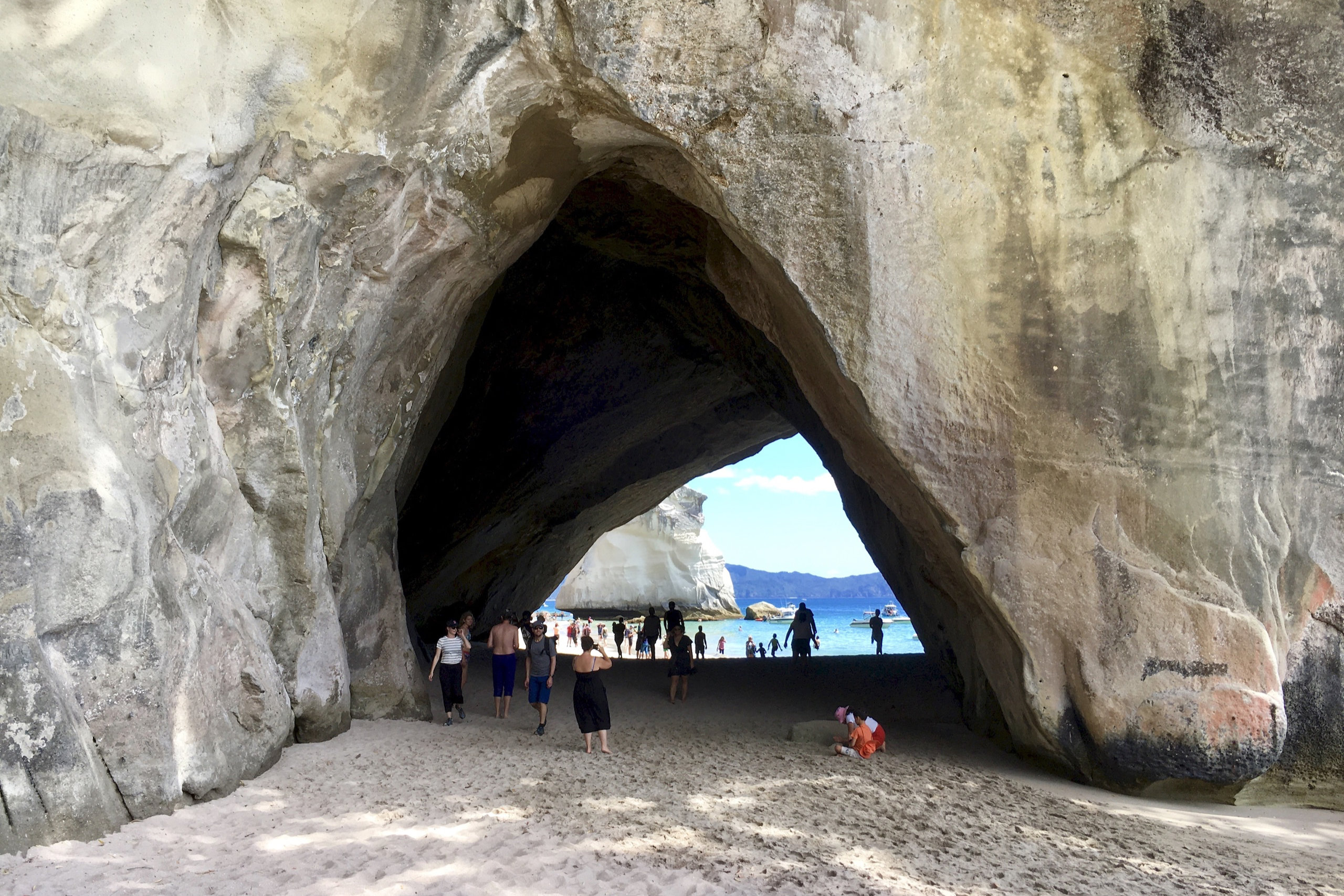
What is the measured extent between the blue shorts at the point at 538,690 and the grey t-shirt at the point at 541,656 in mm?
34

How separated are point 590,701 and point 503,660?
1.98m

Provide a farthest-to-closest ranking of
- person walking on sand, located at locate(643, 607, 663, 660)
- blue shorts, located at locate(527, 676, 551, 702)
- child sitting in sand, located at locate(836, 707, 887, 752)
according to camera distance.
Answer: person walking on sand, located at locate(643, 607, 663, 660), blue shorts, located at locate(527, 676, 551, 702), child sitting in sand, located at locate(836, 707, 887, 752)

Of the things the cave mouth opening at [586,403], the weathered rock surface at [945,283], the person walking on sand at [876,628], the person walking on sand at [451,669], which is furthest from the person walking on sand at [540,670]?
the person walking on sand at [876,628]

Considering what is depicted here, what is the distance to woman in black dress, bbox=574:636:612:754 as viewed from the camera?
7.25 m

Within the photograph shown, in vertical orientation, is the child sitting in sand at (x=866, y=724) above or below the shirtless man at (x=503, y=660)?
below

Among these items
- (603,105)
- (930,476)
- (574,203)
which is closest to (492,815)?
(930,476)

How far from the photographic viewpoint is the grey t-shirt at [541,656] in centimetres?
835

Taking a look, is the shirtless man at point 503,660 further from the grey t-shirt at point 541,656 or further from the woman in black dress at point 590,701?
the woman in black dress at point 590,701

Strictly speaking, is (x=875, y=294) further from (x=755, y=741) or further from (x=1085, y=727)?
(x=755, y=741)

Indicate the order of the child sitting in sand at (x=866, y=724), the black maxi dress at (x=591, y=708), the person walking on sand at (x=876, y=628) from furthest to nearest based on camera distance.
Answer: the person walking on sand at (x=876, y=628) < the child sitting in sand at (x=866, y=724) < the black maxi dress at (x=591, y=708)

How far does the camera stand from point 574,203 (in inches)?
417

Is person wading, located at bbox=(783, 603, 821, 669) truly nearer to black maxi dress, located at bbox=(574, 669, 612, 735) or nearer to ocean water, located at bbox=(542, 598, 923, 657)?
black maxi dress, located at bbox=(574, 669, 612, 735)

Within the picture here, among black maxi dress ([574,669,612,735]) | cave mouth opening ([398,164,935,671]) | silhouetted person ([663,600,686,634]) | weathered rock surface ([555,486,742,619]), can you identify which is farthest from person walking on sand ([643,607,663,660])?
weathered rock surface ([555,486,742,619])

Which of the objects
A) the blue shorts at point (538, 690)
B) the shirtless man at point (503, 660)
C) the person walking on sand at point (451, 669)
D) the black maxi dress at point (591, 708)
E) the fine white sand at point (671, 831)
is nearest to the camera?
the fine white sand at point (671, 831)
